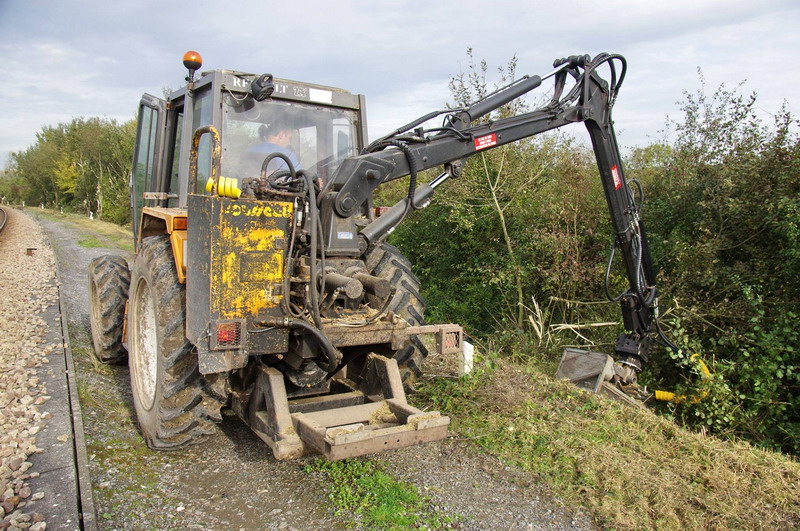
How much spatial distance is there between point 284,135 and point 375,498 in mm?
2951

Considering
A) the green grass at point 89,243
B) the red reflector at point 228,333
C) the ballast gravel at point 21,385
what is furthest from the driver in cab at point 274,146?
the green grass at point 89,243

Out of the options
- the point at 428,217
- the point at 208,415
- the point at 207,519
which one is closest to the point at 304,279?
the point at 208,415

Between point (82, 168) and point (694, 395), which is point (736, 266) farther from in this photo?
point (82, 168)

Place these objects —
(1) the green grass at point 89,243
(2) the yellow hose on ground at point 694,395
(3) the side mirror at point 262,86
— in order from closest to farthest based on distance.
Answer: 1. (3) the side mirror at point 262,86
2. (2) the yellow hose on ground at point 694,395
3. (1) the green grass at point 89,243

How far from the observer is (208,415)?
3828 millimetres

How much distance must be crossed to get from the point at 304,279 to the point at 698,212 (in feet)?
19.3

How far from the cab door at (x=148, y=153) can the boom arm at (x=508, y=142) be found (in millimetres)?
2229

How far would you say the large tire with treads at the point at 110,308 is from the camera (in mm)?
5668

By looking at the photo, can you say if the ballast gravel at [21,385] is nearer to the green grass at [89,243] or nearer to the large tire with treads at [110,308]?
the large tire with treads at [110,308]

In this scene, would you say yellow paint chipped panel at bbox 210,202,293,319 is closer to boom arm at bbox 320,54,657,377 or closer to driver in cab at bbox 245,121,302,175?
boom arm at bbox 320,54,657,377

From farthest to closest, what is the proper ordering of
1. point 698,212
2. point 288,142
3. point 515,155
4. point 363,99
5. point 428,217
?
point 428,217 → point 515,155 → point 698,212 → point 363,99 → point 288,142

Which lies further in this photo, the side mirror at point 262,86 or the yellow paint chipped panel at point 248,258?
the side mirror at point 262,86

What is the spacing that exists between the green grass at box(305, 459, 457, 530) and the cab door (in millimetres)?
3149

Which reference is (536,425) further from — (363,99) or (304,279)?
(363,99)
